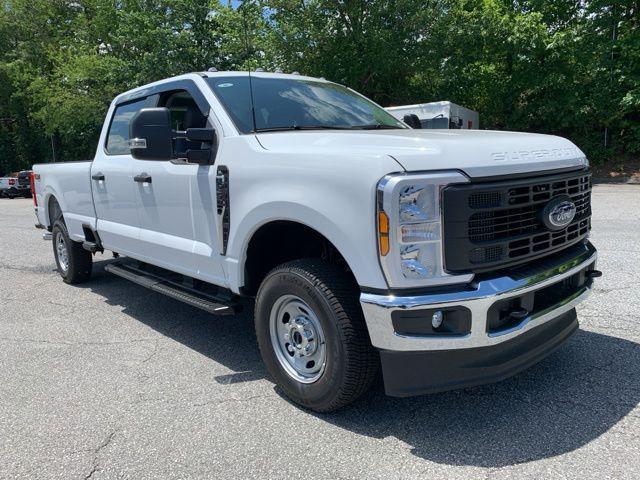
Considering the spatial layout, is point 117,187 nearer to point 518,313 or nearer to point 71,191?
point 71,191

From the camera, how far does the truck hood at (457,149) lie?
2693mm

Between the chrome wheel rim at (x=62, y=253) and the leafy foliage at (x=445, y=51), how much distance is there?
610 inches

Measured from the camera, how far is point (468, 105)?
2459cm

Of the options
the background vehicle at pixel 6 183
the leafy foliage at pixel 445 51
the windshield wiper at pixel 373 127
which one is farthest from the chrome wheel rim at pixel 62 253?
the background vehicle at pixel 6 183

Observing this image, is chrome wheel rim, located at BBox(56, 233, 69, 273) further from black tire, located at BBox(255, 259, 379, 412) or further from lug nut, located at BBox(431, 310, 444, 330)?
lug nut, located at BBox(431, 310, 444, 330)

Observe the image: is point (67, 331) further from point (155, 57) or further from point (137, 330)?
point (155, 57)

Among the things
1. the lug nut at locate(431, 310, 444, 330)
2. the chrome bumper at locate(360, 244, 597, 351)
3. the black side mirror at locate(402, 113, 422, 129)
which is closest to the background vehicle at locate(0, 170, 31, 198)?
the black side mirror at locate(402, 113, 422, 129)

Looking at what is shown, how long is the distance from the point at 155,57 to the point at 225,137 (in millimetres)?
21815

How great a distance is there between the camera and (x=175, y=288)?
4.45 m

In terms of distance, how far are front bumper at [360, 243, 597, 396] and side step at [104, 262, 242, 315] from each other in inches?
53.7

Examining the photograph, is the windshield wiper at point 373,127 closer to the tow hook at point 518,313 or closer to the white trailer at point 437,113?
the tow hook at point 518,313

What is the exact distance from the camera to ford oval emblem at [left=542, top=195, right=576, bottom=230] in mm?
2971

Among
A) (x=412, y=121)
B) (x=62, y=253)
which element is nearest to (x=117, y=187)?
(x=62, y=253)

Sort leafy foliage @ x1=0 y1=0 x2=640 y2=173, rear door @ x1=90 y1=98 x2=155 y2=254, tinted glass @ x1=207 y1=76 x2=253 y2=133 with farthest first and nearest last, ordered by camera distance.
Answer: leafy foliage @ x1=0 y1=0 x2=640 y2=173 → rear door @ x1=90 y1=98 x2=155 y2=254 → tinted glass @ x1=207 y1=76 x2=253 y2=133
